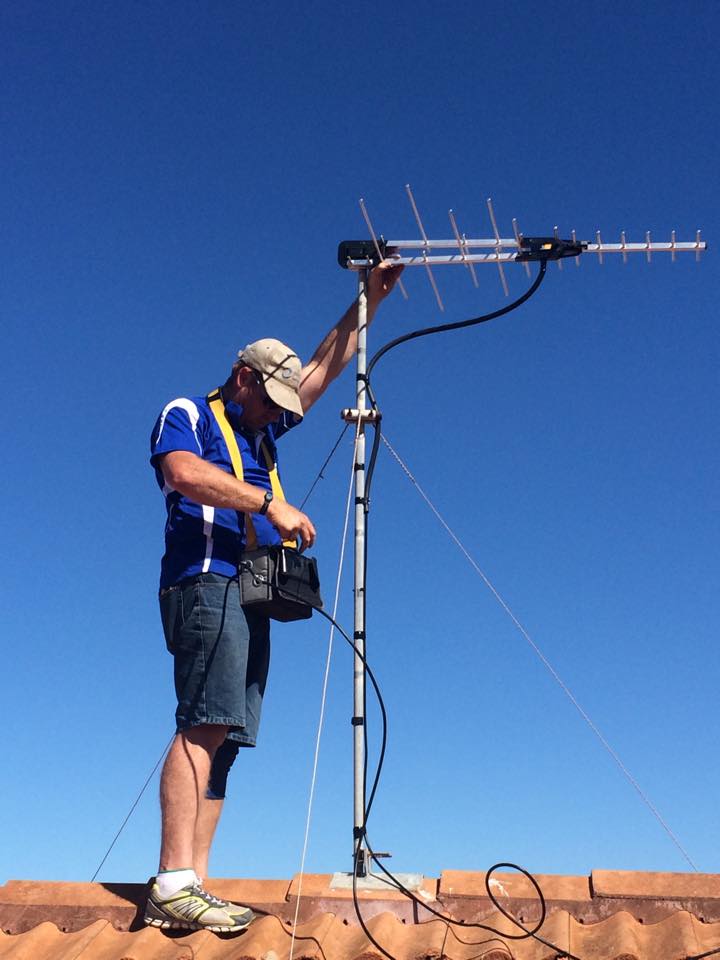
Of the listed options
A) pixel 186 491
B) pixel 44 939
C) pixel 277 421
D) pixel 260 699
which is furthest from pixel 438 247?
pixel 44 939

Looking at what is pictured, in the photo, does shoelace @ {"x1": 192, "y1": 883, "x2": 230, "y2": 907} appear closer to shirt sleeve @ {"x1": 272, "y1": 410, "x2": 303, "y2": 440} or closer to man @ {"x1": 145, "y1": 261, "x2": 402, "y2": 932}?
man @ {"x1": 145, "y1": 261, "x2": 402, "y2": 932}

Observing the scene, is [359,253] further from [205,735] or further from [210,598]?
[205,735]

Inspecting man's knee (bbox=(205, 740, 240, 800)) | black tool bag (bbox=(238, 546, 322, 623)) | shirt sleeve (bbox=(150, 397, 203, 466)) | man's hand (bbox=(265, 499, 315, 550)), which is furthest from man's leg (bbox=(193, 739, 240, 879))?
shirt sleeve (bbox=(150, 397, 203, 466))

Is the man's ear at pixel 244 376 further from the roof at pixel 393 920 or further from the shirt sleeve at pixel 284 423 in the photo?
the roof at pixel 393 920

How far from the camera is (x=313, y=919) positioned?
11.0ft

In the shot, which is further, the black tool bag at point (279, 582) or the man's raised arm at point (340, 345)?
the man's raised arm at point (340, 345)

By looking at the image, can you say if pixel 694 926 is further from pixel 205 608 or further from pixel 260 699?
pixel 205 608

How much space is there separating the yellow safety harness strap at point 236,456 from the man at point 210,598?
11 mm

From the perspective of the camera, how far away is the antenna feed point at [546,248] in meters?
4.70

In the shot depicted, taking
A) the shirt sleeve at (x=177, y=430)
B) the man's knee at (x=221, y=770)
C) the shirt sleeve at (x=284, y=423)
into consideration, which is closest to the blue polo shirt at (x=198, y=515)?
the shirt sleeve at (x=177, y=430)

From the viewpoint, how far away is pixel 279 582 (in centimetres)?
355

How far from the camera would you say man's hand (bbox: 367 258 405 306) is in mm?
4688

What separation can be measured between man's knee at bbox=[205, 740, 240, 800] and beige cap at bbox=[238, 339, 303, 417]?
128cm

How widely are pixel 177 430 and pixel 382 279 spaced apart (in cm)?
155
